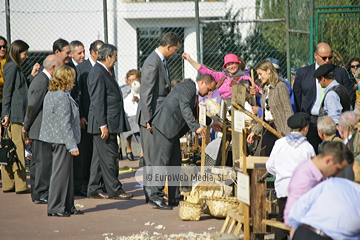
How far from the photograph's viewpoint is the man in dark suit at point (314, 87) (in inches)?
304

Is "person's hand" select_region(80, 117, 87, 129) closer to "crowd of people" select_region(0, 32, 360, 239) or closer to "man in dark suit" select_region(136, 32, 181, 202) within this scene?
"crowd of people" select_region(0, 32, 360, 239)

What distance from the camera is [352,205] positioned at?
12.0ft

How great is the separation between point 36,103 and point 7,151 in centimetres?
110

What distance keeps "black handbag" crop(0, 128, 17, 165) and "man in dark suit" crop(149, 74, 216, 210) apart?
2287mm

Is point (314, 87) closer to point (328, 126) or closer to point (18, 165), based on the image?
point (328, 126)

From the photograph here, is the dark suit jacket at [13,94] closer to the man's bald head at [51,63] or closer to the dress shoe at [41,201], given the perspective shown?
the man's bald head at [51,63]

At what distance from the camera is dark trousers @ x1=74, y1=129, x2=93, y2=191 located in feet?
27.6

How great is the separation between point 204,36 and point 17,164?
6547mm

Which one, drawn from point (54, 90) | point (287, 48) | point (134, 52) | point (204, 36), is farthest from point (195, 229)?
point (134, 52)

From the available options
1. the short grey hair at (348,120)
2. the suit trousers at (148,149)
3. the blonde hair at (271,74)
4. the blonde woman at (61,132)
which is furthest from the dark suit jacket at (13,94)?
the short grey hair at (348,120)

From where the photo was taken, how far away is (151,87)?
7762mm

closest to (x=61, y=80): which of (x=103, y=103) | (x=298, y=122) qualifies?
(x=103, y=103)

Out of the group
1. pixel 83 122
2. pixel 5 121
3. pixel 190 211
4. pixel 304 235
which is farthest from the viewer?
pixel 5 121

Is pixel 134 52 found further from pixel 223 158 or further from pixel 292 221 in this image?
pixel 292 221
